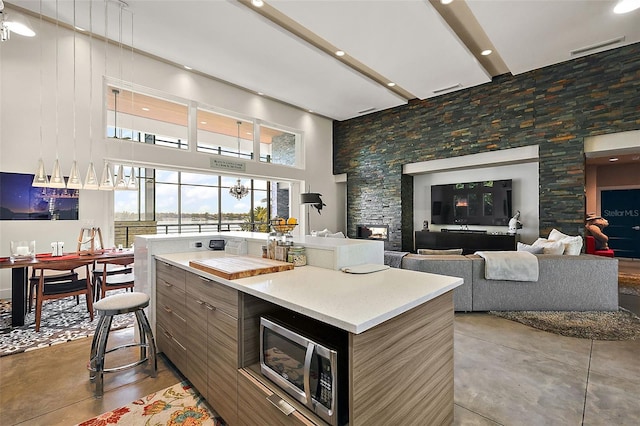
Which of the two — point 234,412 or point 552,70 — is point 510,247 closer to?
point 552,70

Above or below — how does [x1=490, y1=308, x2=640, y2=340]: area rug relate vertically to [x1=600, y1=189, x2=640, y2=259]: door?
below

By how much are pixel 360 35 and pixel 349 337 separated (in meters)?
4.43

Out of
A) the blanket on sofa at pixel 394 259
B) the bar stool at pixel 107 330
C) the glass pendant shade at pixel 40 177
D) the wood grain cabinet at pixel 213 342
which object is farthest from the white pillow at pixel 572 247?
the glass pendant shade at pixel 40 177

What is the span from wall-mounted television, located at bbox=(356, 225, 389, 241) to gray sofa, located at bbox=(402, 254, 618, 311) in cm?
384

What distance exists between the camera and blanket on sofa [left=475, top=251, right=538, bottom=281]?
3394 millimetres

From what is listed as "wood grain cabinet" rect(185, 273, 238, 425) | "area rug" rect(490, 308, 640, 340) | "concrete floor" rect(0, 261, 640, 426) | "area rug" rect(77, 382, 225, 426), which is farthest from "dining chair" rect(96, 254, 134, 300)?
"area rug" rect(490, 308, 640, 340)

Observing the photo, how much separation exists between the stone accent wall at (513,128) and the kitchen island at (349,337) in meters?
4.85

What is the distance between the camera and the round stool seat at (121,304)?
2000 mm

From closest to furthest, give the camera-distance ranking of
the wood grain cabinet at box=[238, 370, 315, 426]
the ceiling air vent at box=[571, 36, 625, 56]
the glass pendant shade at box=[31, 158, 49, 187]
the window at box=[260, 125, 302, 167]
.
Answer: the wood grain cabinet at box=[238, 370, 315, 426] < the glass pendant shade at box=[31, 158, 49, 187] < the ceiling air vent at box=[571, 36, 625, 56] < the window at box=[260, 125, 302, 167]

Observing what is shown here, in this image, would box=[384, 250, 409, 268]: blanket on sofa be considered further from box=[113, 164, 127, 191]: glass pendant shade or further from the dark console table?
box=[113, 164, 127, 191]: glass pendant shade

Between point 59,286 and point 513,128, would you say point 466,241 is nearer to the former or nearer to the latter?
point 513,128

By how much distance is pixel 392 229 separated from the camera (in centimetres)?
727

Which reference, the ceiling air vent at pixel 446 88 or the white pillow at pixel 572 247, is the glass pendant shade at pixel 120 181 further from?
the white pillow at pixel 572 247

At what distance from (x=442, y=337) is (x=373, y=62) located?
4746 mm
